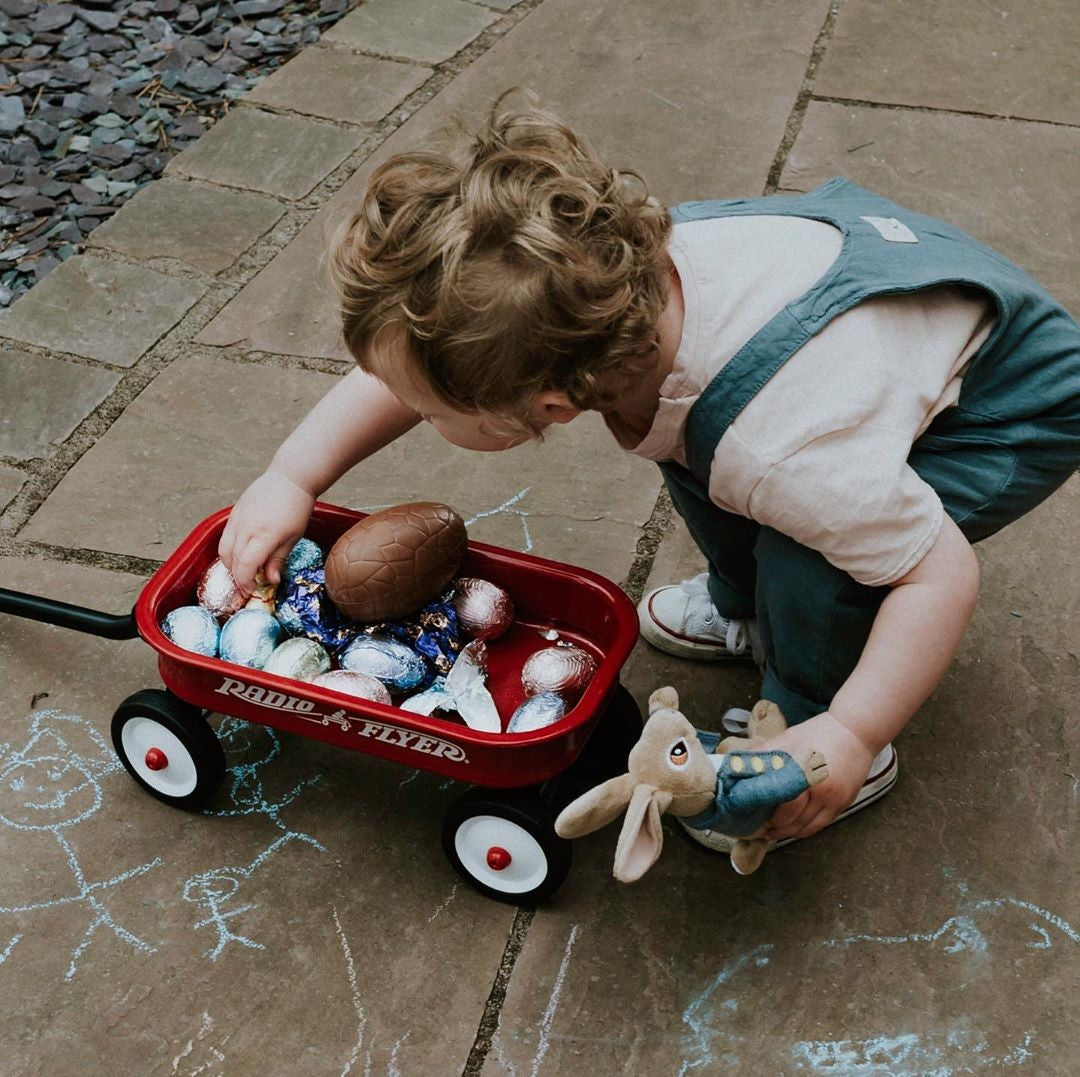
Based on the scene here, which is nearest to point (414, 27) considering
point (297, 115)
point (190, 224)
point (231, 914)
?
point (297, 115)

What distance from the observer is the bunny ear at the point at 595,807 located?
1.32 metres

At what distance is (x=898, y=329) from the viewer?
140 centimetres

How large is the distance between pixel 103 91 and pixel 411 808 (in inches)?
85.7

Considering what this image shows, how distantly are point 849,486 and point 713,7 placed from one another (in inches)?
88.8

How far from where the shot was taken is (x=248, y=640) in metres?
1.58

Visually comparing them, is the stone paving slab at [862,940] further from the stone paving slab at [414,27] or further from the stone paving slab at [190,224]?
the stone paving slab at [414,27]

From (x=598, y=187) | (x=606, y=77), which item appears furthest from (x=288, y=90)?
(x=598, y=187)

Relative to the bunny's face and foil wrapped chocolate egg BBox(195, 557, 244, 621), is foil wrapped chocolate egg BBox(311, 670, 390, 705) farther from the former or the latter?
the bunny's face

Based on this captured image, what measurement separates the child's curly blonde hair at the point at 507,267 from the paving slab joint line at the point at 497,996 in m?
0.59

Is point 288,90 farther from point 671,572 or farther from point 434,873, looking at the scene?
point 434,873

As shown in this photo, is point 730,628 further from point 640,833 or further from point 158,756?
point 158,756

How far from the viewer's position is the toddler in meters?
1.28

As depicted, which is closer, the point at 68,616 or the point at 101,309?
the point at 68,616

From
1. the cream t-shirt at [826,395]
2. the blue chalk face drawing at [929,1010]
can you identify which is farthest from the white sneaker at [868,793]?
the cream t-shirt at [826,395]
